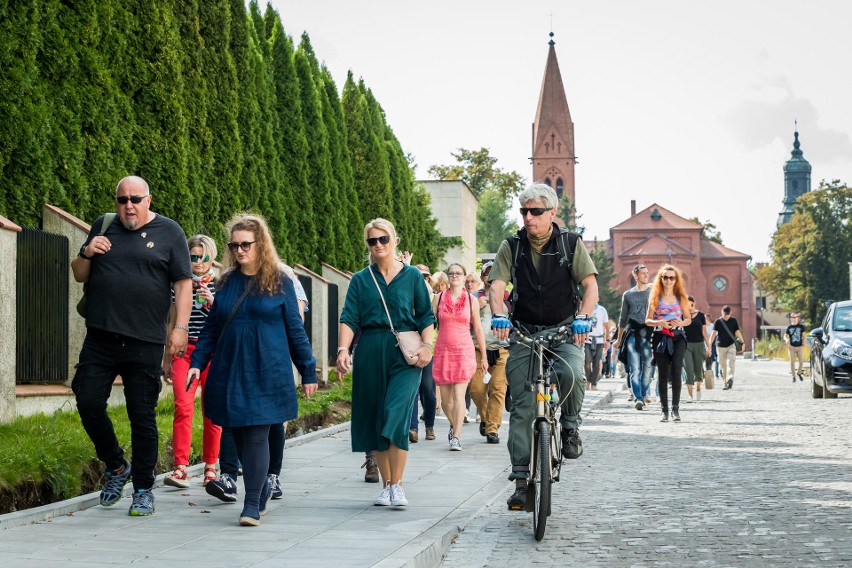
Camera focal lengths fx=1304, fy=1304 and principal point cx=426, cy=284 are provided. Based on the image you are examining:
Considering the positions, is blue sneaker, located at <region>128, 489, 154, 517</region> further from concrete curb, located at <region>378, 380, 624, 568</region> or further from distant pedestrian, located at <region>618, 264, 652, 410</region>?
distant pedestrian, located at <region>618, 264, 652, 410</region>

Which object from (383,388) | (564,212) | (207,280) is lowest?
(383,388)

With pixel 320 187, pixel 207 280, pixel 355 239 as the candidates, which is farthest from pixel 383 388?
pixel 355 239

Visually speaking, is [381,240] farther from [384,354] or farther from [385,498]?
[385,498]

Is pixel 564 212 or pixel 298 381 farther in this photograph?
pixel 564 212

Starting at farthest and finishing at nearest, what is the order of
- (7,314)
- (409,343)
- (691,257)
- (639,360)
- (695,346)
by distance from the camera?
(691,257) < (695,346) < (639,360) < (7,314) < (409,343)

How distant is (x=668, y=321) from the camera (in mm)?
16797

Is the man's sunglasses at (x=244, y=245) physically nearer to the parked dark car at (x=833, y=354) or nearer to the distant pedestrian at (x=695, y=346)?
the distant pedestrian at (x=695, y=346)

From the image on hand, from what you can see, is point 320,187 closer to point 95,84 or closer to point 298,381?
point 298,381

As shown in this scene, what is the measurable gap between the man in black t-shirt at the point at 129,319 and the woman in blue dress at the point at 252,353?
0.32 m

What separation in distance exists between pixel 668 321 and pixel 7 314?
30.0ft

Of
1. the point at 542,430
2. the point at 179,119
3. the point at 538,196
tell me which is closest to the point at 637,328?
the point at 179,119

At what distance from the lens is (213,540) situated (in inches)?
282

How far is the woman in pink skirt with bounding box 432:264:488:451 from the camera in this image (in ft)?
42.9

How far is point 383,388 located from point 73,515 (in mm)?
2114
